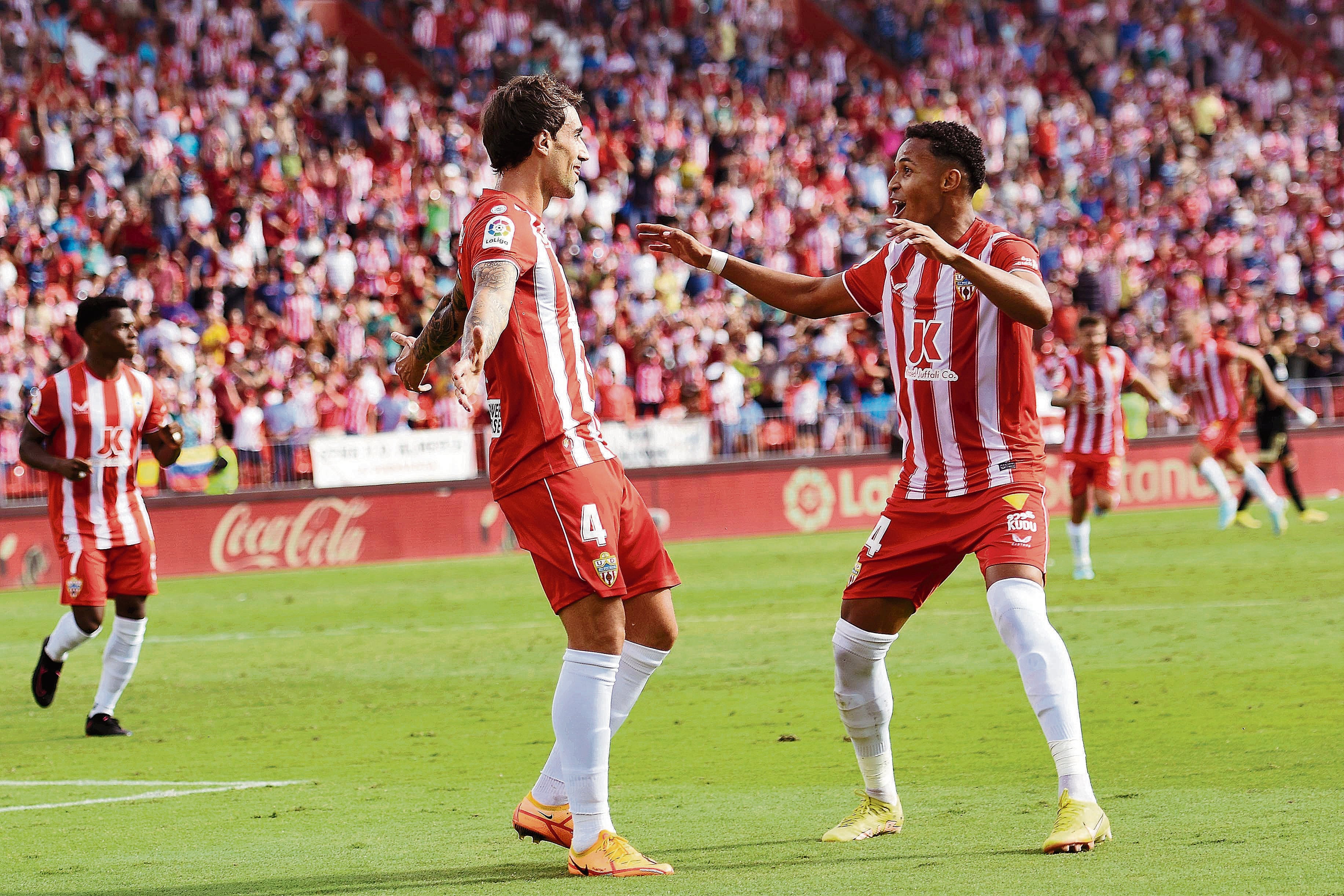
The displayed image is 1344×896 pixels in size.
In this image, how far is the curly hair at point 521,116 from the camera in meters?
5.65

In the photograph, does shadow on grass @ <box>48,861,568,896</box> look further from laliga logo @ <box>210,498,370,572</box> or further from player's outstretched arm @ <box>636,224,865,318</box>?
laliga logo @ <box>210,498,370,572</box>

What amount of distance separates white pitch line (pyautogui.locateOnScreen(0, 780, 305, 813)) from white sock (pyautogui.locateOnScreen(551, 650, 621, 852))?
252cm

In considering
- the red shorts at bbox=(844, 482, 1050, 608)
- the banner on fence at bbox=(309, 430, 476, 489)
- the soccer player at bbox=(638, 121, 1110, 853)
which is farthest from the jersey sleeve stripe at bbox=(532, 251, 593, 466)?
the banner on fence at bbox=(309, 430, 476, 489)

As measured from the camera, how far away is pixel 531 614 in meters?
15.6

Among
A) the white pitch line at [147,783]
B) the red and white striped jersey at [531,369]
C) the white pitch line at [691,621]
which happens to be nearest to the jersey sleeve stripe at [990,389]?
the red and white striped jersey at [531,369]

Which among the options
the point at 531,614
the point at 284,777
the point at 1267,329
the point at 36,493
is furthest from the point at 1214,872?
the point at 1267,329

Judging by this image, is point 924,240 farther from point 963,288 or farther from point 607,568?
point 607,568

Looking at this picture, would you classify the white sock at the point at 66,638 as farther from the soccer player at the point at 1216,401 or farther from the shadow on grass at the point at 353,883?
the soccer player at the point at 1216,401

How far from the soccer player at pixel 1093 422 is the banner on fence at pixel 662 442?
812 cm

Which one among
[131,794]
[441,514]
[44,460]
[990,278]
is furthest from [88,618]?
[441,514]

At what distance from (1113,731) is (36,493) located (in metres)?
15.5

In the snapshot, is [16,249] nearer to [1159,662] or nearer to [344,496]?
[344,496]

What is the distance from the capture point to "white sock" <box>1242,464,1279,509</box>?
20359mm

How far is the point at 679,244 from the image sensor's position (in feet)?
21.1
